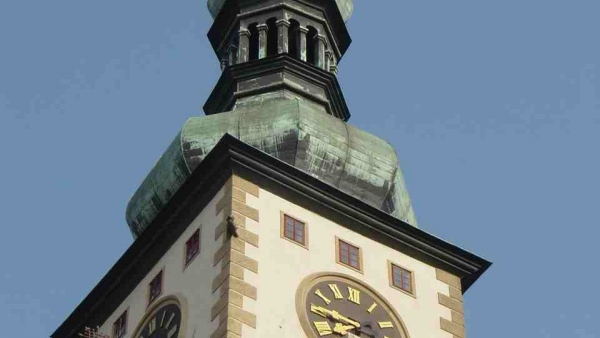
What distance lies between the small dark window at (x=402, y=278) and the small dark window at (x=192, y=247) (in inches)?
146

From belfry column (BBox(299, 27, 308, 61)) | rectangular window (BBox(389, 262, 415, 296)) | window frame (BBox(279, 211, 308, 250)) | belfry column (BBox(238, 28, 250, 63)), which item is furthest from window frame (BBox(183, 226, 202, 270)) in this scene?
belfry column (BBox(299, 27, 308, 61))

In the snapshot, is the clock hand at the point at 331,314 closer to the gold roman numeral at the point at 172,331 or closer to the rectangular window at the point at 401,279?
the rectangular window at the point at 401,279

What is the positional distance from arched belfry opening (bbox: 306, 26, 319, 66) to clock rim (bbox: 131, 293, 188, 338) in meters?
8.34

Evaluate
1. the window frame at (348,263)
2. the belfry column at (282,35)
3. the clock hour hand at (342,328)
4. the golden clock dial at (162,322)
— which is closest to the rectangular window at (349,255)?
the window frame at (348,263)

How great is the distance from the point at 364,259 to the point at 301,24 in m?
7.79

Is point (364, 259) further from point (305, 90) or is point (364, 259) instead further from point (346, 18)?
point (346, 18)

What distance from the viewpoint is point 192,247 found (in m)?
37.3

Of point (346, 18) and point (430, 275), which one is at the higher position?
point (346, 18)

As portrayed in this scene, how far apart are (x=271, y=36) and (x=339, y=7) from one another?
2.01 metres

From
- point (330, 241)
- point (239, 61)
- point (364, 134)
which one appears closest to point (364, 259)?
point (330, 241)

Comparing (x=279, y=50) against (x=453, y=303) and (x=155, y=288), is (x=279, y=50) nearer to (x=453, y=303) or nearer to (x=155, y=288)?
(x=155, y=288)

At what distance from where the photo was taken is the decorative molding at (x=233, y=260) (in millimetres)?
34594

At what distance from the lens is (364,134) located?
40188 millimetres

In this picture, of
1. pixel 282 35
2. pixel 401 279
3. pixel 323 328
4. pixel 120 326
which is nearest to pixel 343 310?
pixel 323 328
